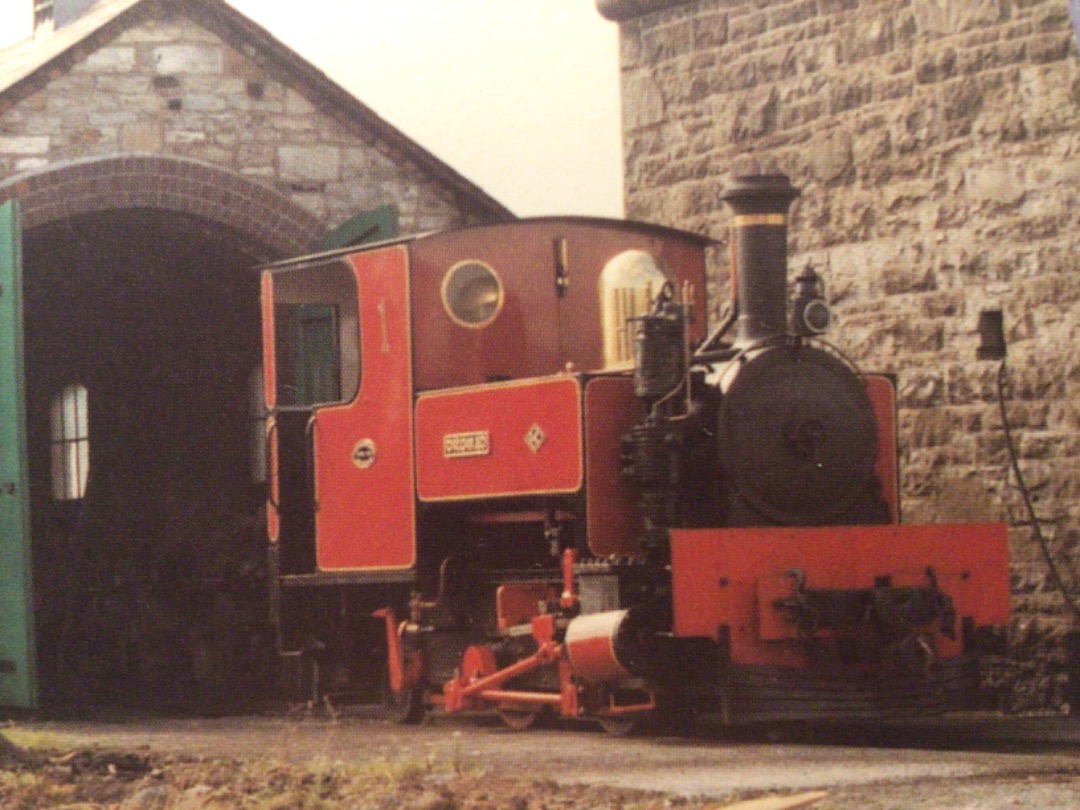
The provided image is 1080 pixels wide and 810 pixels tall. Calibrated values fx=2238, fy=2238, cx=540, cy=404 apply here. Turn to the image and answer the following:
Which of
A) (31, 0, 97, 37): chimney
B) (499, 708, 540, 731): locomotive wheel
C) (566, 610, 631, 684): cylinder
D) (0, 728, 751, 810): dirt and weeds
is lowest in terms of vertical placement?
(499, 708, 540, 731): locomotive wheel

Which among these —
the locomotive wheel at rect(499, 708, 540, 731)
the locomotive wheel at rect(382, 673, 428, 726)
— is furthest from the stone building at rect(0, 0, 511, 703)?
the locomotive wheel at rect(499, 708, 540, 731)

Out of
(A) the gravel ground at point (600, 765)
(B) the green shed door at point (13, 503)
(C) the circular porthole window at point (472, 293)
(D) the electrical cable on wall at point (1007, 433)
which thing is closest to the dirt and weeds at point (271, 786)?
(A) the gravel ground at point (600, 765)

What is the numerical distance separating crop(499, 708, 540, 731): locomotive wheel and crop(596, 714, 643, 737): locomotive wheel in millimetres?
520

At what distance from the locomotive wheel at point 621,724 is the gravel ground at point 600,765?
2.6 inches

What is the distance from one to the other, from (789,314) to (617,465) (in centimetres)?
137

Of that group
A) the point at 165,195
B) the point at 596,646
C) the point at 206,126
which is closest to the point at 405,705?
the point at 596,646

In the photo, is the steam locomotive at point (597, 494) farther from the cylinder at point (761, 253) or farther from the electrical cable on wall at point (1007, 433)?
the electrical cable on wall at point (1007, 433)

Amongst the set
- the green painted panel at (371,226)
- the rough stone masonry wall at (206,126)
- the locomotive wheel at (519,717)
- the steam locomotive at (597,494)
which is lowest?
the locomotive wheel at (519,717)

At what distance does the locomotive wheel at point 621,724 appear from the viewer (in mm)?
9422

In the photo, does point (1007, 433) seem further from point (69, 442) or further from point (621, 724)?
point (69, 442)

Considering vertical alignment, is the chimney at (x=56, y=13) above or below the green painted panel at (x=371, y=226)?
above

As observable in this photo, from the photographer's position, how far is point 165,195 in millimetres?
13055

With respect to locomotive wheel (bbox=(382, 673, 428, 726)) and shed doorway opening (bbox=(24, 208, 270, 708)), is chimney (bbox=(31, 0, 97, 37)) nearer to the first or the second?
shed doorway opening (bbox=(24, 208, 270, 708))

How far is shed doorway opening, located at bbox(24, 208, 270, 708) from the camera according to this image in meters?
15.3
